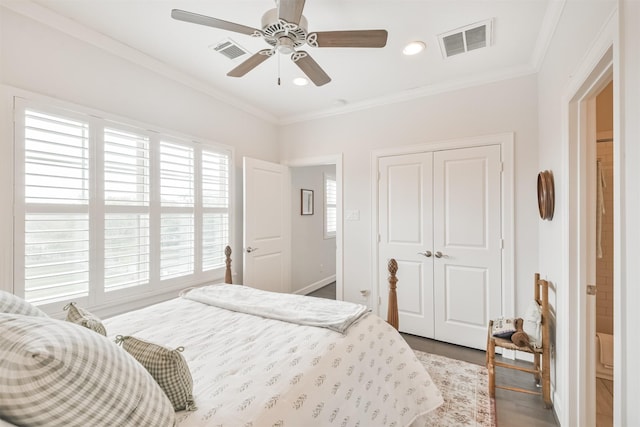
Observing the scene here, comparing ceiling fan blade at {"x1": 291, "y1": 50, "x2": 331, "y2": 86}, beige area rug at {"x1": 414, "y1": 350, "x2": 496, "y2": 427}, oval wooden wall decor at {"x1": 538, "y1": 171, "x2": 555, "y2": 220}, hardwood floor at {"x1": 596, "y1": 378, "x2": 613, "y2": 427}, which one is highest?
ceiling fan blade at {"x1": 291, "y1": 50, "x2": 331, "y2": 86}

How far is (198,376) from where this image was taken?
1.15 metres

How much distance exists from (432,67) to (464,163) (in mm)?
988

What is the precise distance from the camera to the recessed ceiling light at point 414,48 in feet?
7.51

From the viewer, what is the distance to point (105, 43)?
7.38 feet

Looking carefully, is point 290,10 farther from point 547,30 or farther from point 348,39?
point 547,30

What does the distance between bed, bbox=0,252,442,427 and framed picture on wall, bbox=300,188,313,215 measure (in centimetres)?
262

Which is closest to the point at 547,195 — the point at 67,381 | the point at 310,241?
the point at 67,381

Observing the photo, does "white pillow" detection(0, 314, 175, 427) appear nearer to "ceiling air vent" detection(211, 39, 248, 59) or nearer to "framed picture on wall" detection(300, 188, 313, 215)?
"ceiling air vent" detection(211, 39, 248, 59)

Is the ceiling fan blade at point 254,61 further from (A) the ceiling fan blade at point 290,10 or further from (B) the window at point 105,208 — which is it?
(B) the window at point 105,208

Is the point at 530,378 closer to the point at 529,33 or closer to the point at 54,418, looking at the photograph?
the point at 529,33

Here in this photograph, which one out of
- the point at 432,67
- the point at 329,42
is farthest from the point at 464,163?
the point at 329,42

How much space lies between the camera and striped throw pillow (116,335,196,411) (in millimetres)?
934

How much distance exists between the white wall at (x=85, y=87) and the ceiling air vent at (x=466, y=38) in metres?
2.40

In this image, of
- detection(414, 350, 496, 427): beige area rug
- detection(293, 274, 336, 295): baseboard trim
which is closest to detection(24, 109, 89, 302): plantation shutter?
detection(414, 350, 496, 427): beige area rug
